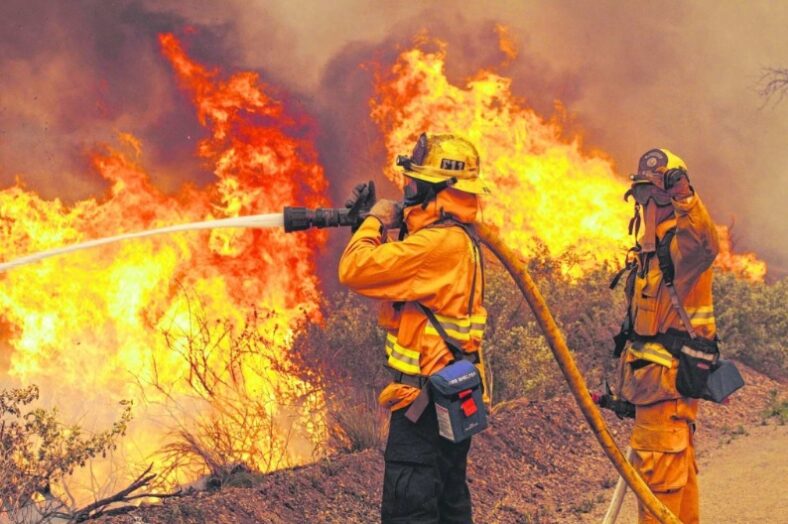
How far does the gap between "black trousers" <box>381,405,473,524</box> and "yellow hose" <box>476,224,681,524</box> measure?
793 millimetres

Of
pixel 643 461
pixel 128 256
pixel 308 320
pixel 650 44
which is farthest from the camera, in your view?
pixel 650 44

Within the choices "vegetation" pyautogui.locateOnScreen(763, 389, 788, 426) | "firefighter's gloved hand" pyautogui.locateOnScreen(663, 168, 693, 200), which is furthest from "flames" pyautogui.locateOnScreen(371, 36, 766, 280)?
"firefighter's gloved hand" pyautogui.locateOnScreen(663, 168, 693, 200)

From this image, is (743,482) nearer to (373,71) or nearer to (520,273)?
(520,273)

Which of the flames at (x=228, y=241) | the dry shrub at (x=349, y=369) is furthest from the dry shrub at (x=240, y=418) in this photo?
the dry shrub at (x=349, y=369)

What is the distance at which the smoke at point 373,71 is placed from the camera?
11.1 metres

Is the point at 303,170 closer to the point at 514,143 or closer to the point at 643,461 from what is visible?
the point at 514,143

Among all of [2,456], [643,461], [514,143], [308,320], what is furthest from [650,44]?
[2,456]

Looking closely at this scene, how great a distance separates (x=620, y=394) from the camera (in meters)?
4.87

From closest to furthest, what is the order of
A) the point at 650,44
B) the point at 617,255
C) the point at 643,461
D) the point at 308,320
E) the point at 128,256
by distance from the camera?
the point at 643,461 → the point at 308,320 → the point at 128,256 → the point at 617,255 → the point at 650,44

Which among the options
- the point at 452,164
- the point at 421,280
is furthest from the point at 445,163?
the point at 421,280

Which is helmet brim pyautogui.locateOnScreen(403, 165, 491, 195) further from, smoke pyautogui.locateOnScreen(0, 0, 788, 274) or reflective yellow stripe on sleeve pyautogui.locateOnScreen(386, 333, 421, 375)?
smoke pyautogui.locateOnScreen(0, 0, 788, 274)

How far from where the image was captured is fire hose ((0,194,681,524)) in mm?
4031

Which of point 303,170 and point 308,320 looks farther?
point 303,170

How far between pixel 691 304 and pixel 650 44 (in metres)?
11.9
